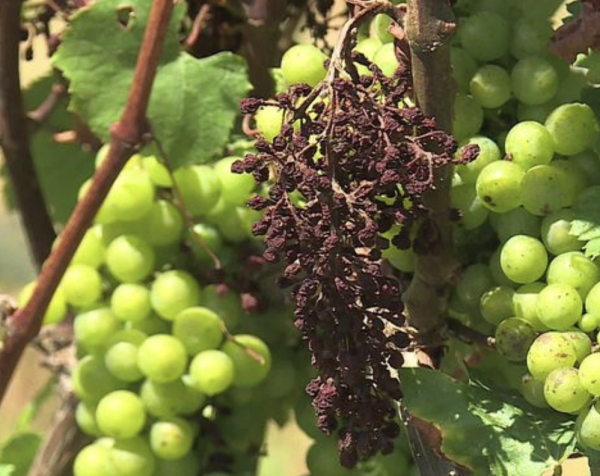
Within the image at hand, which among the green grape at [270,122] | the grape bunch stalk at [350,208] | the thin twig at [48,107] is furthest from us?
the thin twig at [48,107]

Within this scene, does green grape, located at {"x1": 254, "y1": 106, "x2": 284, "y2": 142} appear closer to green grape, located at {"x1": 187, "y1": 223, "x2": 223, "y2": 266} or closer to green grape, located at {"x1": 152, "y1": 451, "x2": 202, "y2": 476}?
green grape, located at {"x1": 187, "y1": 223, "x2": 223, "y2": 266}

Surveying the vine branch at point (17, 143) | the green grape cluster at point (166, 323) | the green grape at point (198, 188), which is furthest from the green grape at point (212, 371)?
the vine branch at point (17, 143)

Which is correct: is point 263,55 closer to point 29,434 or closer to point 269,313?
point 269,313

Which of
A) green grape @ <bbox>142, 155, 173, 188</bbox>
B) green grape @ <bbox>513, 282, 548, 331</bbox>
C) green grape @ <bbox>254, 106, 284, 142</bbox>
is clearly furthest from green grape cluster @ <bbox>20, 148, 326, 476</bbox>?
green grape @ <bbox>513, 282, 548, 331</bbox>

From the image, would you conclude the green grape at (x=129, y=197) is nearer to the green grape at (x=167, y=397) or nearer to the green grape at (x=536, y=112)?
the green grape at (x=167, y=397)

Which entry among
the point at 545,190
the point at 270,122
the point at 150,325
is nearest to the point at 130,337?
the point at 150,325

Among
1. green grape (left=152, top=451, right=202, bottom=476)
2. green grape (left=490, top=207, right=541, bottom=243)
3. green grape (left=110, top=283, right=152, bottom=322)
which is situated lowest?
green grape (left=152, top=451, right=202, bottom=476)

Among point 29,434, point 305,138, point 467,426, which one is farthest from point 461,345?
point 29,434
